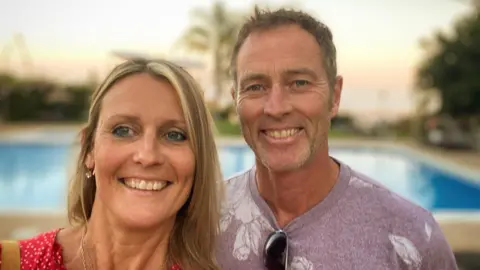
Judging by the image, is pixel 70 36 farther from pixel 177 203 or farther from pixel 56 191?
pixel 177 203

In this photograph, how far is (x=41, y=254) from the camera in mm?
1401

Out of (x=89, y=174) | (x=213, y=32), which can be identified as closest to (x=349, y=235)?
(x=89, y=174)

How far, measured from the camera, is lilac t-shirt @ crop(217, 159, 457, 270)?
5.62 ft

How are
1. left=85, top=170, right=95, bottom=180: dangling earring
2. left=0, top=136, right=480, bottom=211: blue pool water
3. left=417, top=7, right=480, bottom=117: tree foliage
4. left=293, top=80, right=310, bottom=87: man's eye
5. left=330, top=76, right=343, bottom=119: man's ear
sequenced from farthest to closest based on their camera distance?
1. left=417, top=7, right=480, bottom=117: tree foliage
2. left=0, top=136, right=480, bottom=211: blue pool water
3. left=330, top=76, right=343, bottom=119: man's ear
4. left=293, top=80, right=310, bottom=87: man's eye
5. left=85, top=170, right=95, bottom=180: dangling earring

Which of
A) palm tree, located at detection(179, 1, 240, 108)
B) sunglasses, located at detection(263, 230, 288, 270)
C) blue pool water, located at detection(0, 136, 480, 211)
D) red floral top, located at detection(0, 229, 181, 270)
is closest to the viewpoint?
red floral top, located at detection(0, 229, 181, 270)

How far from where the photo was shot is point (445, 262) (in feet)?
5.76

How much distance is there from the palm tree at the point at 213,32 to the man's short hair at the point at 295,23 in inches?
614

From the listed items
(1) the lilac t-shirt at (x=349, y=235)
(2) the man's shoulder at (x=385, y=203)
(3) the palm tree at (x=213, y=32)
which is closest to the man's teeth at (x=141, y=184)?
(1) the lilac t-shirt at (x=349, y=235)

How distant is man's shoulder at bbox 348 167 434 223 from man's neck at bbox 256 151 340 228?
9 cm

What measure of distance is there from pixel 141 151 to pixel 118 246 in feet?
0.97

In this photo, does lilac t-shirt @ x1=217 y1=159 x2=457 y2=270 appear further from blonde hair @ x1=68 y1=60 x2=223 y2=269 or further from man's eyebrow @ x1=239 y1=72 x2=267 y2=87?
man's eyebrow @ x1=239 y1=72 x2=267 y2=87

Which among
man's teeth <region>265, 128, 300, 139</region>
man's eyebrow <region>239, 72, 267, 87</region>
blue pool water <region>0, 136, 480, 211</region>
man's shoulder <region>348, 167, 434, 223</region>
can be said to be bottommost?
blue pool water <region>0, 136, 480, 211</region>

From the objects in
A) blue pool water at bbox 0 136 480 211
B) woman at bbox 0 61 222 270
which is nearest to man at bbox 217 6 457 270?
woman at bbox 0 61 222 270

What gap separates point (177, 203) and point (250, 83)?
1.79 feet
